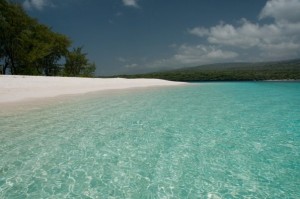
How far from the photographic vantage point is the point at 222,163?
7.28m

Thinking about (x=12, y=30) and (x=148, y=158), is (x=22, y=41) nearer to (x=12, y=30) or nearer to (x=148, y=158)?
(x=12, y=30)

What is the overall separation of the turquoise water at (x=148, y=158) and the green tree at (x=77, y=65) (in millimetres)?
45600

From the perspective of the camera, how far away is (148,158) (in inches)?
302

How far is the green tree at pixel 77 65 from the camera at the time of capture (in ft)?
185

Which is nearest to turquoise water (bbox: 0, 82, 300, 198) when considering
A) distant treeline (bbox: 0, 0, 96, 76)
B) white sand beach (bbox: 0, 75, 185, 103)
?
white sand beach (bbox: 0, 75, 185, 103)

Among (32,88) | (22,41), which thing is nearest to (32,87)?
(32,88)

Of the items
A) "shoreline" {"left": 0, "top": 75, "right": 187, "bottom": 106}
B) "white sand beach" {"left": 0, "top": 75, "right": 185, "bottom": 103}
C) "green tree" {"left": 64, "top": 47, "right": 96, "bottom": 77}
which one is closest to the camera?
"shoreline" {"left": 0, "top": 75, "right": 187, "bottom": 106}

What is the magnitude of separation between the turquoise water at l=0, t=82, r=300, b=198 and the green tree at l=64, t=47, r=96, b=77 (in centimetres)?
4560

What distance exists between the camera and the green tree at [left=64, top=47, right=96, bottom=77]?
56250 millimetres

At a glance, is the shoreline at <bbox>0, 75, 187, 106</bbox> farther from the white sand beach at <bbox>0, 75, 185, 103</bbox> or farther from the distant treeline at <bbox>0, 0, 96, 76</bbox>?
the distant treeline at <bbox>0, 0, 96, 76</bbox>

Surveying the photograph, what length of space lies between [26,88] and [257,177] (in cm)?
2357

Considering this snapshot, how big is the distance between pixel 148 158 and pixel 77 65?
5415cm

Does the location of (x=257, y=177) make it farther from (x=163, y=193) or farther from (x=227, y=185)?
(x=163, y=193)

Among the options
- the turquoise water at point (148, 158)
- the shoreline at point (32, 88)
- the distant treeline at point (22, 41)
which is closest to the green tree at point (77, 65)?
the distant treeline at point (22, 41)
